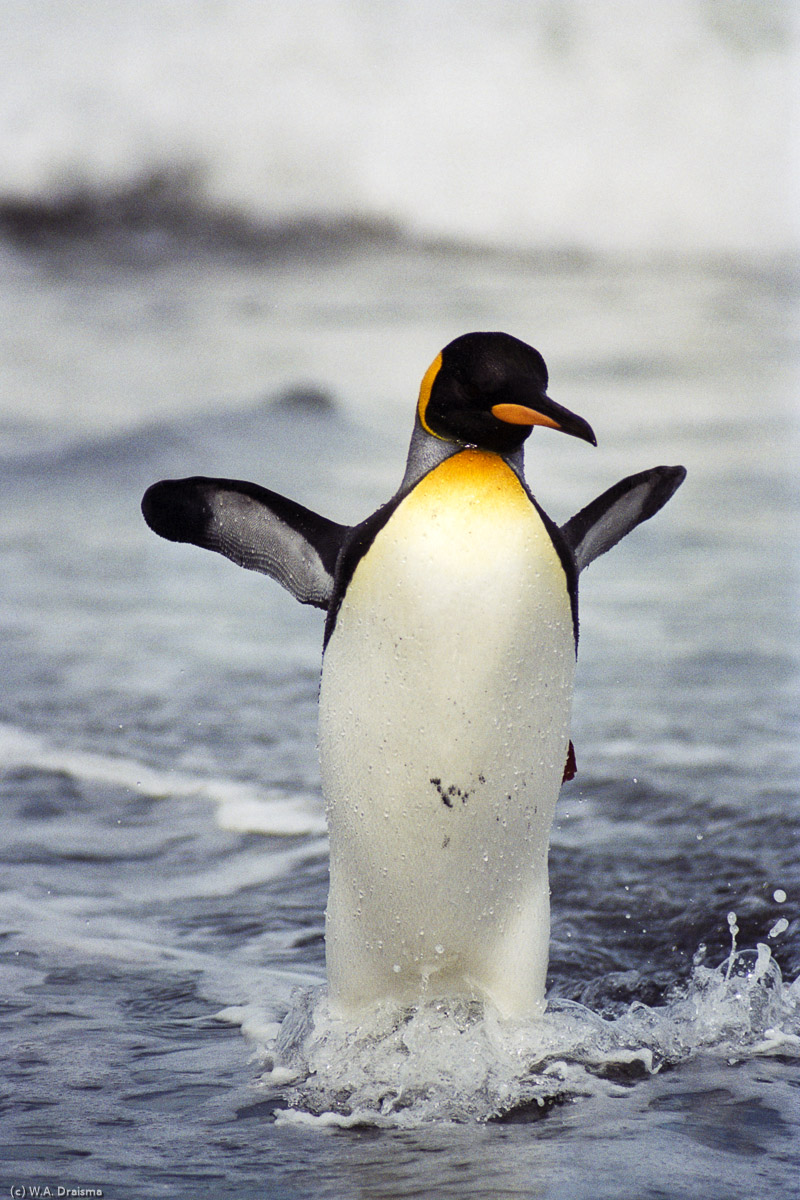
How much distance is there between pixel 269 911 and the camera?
2.76m

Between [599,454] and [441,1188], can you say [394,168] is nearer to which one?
[599,454]

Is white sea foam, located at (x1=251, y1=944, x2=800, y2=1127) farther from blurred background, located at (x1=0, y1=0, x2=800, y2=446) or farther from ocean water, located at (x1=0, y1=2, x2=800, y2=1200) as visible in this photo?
blurred background, located at (x1=0, y1=0, x2=800, y2=446)

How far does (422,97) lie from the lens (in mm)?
7000

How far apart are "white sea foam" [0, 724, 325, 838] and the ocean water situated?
0.02 metres

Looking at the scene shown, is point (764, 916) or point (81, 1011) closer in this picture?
point (81, 1011)

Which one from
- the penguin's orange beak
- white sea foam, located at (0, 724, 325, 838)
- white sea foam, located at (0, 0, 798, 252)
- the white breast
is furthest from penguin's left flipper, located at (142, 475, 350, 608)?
white sea foam, located at (0, 0, 798, 252)

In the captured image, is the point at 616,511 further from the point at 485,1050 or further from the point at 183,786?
the point at 183,786

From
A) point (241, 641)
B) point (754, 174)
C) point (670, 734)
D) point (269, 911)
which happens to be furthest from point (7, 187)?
point (269, 911)

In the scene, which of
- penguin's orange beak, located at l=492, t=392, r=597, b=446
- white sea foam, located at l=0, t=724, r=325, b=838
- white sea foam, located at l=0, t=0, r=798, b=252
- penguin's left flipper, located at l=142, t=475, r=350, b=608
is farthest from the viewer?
white sea foam, located at l=0, t=0, r=798, b=252

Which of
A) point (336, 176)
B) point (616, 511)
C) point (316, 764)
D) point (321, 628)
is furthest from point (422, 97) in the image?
point (616, 511)

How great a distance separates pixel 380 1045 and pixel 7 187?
7148 millimetres

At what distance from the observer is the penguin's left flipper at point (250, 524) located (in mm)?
1779

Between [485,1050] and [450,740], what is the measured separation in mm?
403

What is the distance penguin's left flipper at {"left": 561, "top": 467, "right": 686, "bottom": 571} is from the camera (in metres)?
1.81
